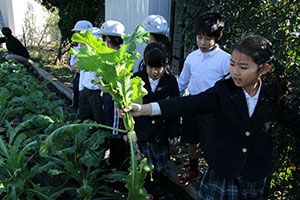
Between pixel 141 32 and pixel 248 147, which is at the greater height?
pixel 141 32

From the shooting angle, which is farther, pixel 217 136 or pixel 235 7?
pixel 235 7

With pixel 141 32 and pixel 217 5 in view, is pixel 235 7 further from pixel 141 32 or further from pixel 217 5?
pixel 141 32

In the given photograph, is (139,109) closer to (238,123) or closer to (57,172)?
(238,123)

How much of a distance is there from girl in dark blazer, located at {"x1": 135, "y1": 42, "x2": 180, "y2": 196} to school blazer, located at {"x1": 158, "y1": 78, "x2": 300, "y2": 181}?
747 millimetres

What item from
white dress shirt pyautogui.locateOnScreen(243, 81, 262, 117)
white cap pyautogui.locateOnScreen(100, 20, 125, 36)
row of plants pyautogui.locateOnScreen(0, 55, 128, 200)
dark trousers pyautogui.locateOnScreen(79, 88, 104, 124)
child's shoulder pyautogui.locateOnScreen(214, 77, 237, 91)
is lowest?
row of plants pyautogui.locateOnScreen(0, 55, 128, 200)

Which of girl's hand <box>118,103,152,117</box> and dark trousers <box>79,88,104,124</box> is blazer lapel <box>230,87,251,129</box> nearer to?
girl's hand <box>118,103,152,117</box>

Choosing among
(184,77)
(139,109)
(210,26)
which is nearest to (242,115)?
(139,109)

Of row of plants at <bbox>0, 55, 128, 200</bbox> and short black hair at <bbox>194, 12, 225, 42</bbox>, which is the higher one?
short black hair at <bbox>194, 12, 225, 42</bbox>

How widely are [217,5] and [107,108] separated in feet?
5.73

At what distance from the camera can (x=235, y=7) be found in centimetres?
325

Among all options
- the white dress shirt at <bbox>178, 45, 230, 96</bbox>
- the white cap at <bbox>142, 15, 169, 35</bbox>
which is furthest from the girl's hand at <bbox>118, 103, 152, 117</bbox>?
the white cap at <bbox>142, 15, 169, 35</bbox>

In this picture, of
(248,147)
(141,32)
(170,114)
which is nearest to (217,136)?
(248,147)

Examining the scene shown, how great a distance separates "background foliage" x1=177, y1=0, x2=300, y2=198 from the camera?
2311 mm

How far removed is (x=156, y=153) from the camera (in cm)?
286
